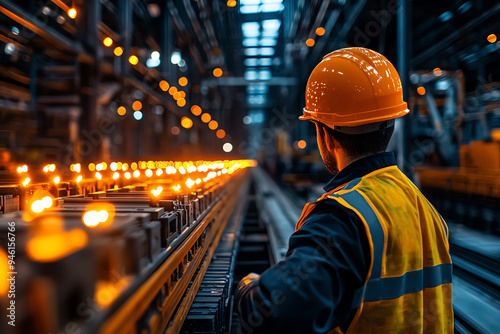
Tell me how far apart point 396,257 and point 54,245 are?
1.02m

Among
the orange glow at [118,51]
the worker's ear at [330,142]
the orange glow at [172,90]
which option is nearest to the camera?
the worker's ear at [330,142]

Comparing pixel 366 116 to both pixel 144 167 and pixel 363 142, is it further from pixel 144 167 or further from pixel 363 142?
pixel 144 167

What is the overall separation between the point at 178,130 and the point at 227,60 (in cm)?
635

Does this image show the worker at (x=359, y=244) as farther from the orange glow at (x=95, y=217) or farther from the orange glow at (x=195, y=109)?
the orange glow at (x=195, y=109)

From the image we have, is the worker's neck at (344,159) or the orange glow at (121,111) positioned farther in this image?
the orange glow at (121,111)

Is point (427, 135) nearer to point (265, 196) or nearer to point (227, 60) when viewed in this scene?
point (265, 196)

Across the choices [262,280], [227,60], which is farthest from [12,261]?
[227,60]

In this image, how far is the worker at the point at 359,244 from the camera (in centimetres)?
93

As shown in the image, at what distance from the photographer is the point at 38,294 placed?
0.81 m

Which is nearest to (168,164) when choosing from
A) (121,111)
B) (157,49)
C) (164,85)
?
(121,111)

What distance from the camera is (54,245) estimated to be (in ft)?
2.82

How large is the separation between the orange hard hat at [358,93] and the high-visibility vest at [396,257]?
0.23 m

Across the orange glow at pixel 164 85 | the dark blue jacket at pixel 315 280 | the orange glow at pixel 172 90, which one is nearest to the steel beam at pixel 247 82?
the orange glow at pixel 172 90

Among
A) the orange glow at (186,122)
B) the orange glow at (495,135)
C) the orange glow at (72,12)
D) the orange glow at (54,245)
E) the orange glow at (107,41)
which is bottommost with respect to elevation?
the orange glow at (54,245)
